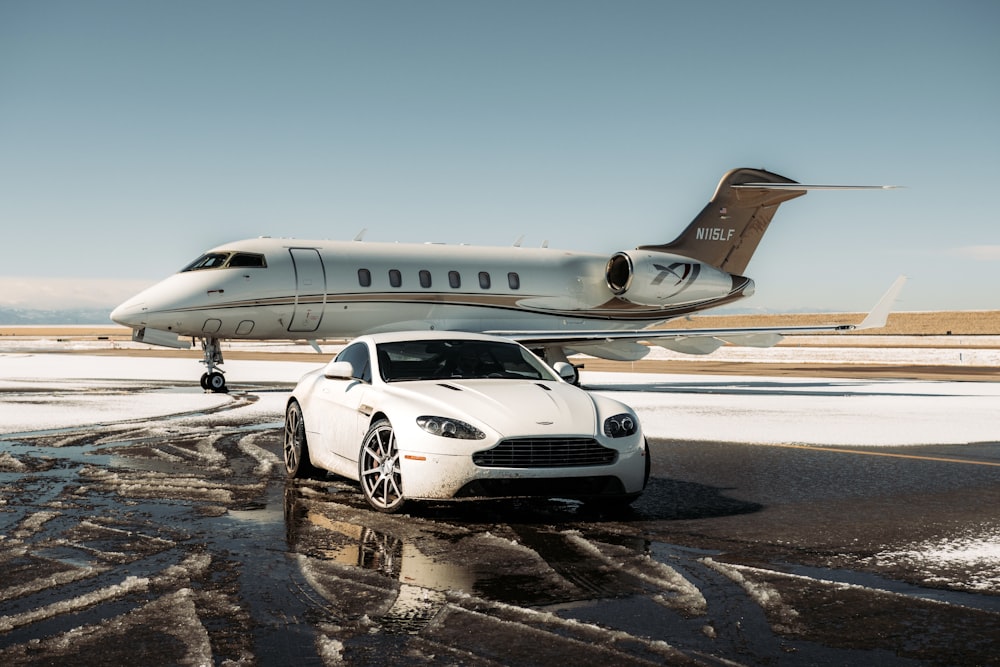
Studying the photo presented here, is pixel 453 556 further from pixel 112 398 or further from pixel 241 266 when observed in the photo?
pixel 241 266

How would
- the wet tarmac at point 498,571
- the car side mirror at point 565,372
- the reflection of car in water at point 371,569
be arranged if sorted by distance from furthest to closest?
the car side mirror at point 565,372, the reflection of car in water at point 371,569, the wet tarmac at point 498,571

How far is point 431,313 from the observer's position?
23.2 metres

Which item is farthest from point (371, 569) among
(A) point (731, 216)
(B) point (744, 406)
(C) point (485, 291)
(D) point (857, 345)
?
(D) point (857, 345)

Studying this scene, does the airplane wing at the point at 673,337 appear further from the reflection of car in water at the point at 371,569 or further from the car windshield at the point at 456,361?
the reflection of car in water at the point at 371,569

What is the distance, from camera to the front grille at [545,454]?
6.92 meters

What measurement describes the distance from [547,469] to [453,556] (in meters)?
1.23

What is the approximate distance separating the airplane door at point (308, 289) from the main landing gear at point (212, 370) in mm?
1658

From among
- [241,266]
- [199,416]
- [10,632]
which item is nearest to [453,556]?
[10,632]

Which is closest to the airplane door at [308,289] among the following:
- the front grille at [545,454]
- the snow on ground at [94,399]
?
the snow on ground at [94,399]

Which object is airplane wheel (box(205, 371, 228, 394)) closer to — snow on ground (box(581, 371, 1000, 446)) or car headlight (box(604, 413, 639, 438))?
snow on ground (box(581, 371, 1000, 446))

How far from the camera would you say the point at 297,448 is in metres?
9.07

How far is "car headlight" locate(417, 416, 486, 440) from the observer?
23.0 feet

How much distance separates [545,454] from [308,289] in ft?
50.3

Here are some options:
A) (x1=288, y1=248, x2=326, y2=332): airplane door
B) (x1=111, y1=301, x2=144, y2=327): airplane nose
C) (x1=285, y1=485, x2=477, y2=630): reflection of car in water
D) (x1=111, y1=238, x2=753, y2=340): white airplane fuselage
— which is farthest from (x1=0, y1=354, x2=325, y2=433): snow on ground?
(x1=285, y1=485, x2=477, y2=630): reflection of car in water
